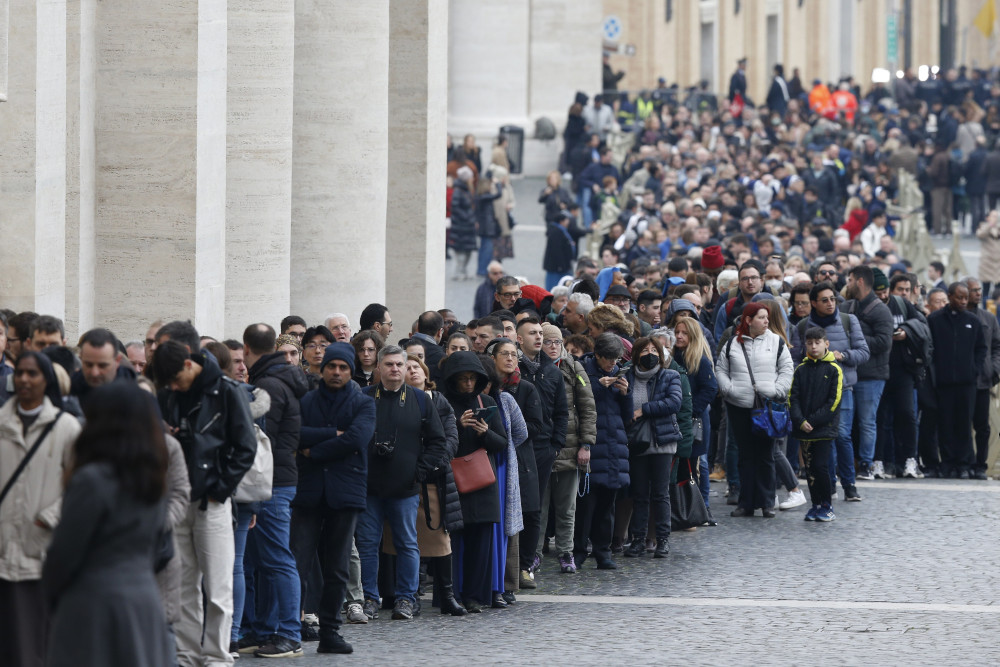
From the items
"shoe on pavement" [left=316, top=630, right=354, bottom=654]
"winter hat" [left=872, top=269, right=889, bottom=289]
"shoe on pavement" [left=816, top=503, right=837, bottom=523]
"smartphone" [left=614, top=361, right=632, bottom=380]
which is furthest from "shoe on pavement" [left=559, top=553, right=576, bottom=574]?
"winter hat" [left=872, top=269, right=889, bottom=289]

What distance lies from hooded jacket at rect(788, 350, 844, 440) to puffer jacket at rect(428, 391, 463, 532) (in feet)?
11.9

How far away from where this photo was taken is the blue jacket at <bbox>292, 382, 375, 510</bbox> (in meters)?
9.46

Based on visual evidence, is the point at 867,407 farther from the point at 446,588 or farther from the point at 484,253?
the point at 484,253

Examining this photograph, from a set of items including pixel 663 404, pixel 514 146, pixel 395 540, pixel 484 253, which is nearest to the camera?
pixel 395 540

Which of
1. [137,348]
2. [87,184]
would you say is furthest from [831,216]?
[137,348]

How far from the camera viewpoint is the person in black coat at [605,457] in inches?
462

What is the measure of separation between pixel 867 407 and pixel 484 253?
1203 cm

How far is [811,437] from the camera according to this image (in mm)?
13320

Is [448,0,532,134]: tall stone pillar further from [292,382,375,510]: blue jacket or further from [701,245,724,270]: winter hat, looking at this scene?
[292,382,375,510]: blue jacket

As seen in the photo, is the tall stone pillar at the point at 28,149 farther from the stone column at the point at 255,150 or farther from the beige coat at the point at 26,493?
the beige coat at the point at 26,493

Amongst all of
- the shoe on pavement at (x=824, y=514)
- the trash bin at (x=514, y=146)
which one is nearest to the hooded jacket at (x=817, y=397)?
the shoe on pavement at (x=824, y=514)

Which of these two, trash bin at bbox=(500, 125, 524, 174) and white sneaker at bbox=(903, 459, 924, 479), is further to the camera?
trash bin at bbox=(500, 125, 524, 174)

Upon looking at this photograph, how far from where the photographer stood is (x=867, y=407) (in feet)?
49.0

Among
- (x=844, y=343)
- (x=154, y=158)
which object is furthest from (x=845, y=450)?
(x=154, y=158)
